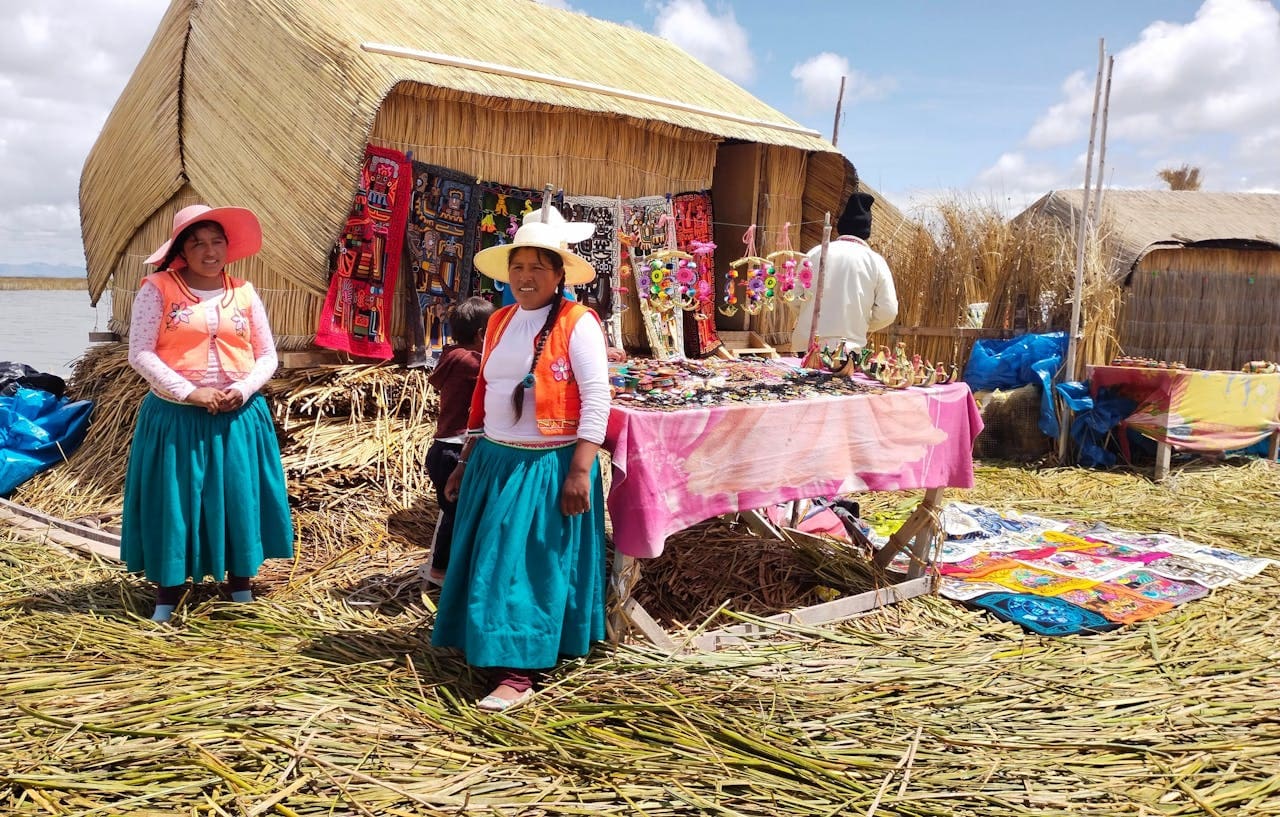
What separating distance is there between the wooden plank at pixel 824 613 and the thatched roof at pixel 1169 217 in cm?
599

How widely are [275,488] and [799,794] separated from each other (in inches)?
96.9

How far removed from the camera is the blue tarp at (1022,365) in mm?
8062

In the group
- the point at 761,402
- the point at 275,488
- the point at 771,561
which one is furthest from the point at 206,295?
the point at 771,561

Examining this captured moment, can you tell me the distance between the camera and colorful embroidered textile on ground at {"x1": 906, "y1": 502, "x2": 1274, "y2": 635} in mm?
4086

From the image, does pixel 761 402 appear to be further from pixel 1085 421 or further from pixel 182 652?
pixel 1085 421

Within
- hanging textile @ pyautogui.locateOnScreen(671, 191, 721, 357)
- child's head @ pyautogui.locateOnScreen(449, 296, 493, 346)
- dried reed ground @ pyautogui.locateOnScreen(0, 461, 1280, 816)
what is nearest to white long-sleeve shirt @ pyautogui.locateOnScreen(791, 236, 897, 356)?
dried reed ground @ pyautogui.locateOnScreen(0, 461, 1280, 816)

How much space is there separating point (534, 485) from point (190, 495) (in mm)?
1552

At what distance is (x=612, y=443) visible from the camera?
3193 millimetres

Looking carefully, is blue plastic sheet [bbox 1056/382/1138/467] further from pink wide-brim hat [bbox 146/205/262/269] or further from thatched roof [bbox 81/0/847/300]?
pink wide-brim hat [bbox 146/205/262/269]

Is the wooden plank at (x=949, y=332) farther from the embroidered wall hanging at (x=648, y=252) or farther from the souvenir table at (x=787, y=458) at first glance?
the souvenir table at (x=787, y=458)

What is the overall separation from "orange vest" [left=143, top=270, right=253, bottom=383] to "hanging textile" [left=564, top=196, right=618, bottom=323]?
3.33m

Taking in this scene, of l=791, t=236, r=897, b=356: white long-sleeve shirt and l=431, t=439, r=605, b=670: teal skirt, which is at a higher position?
l=791, t=236, r=897, b=356: white long-sleeve shirt

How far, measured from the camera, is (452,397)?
4.18 metres

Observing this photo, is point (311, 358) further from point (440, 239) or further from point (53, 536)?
point (53, 536)
